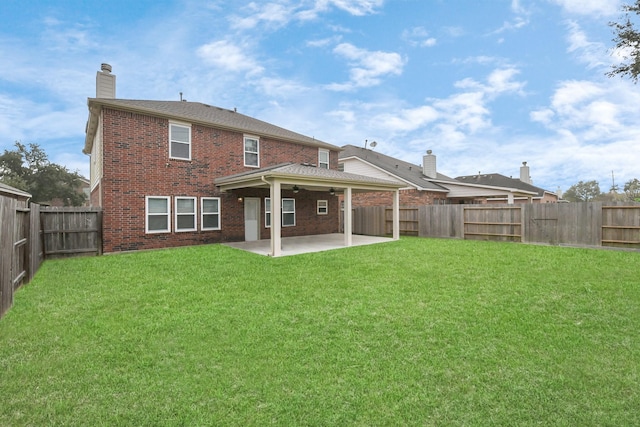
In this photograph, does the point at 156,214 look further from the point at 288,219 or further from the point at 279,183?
the point at 288,219

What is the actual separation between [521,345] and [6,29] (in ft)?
57.3

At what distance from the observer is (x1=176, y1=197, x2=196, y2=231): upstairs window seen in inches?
466

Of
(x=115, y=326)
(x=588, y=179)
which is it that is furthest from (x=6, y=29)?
(x=588, y=179)

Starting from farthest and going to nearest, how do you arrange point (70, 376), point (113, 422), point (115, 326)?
point (115, 326)
point (70, 376)
point (113, 422)

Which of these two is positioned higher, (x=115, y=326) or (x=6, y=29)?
(x=6, y=29)

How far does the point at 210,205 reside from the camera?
12.7 metres

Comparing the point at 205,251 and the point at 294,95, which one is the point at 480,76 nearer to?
the point at 294,95

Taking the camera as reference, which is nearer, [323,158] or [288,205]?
[288,205]

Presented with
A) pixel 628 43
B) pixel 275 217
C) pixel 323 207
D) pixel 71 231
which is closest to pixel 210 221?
pixel 275 217

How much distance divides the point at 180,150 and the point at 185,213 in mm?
2537

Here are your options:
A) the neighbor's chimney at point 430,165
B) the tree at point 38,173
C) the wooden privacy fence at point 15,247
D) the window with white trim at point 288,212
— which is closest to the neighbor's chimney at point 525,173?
the neighbor's chimney at point 430,165

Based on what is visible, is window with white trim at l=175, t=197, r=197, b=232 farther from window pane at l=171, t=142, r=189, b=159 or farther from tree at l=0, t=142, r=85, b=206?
tree at l=0, t=142, r=85, b=206

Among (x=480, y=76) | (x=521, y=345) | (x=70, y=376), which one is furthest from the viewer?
(x=480, y=76)

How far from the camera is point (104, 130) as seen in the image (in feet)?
33.8
